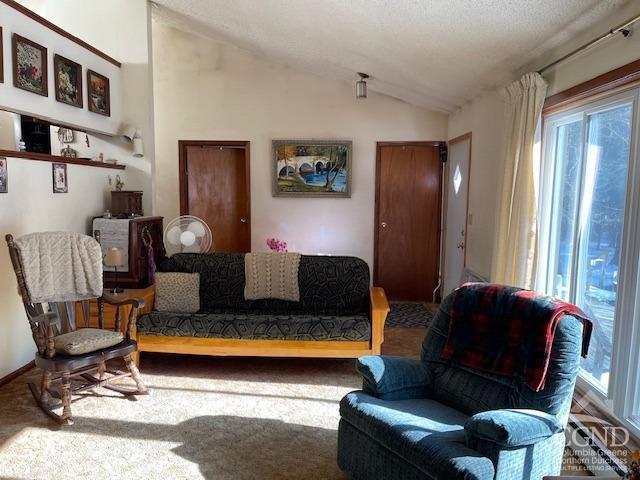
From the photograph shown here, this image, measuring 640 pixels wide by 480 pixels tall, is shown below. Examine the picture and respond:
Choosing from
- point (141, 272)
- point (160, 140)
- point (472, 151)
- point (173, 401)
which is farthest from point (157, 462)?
point (160, 140)

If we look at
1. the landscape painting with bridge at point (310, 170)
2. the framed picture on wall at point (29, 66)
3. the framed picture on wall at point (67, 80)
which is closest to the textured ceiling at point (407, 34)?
the landscape painting with bridge at point (310, 170)

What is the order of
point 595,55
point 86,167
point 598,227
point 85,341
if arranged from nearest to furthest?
point 595,55, point 598,227, point 85,341, point 86,167

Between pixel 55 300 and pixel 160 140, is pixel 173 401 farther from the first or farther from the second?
pixel 160 140

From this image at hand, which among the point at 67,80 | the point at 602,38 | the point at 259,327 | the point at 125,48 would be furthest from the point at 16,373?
the point at 602,38

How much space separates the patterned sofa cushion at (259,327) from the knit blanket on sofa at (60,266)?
492mm

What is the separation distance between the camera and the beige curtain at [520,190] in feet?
9.48

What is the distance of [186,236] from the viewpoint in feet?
13.9

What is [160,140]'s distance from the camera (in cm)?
569

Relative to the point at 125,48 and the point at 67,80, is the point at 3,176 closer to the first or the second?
the point at 67,80

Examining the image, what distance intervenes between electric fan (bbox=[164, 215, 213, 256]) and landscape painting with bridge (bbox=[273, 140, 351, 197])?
1.55 metres

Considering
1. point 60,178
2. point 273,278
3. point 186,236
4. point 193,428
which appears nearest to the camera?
point 193,428

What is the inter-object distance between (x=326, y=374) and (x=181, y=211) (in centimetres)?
321

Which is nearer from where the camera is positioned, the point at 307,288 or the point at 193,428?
the point at 193,428

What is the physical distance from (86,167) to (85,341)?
1916 mm
